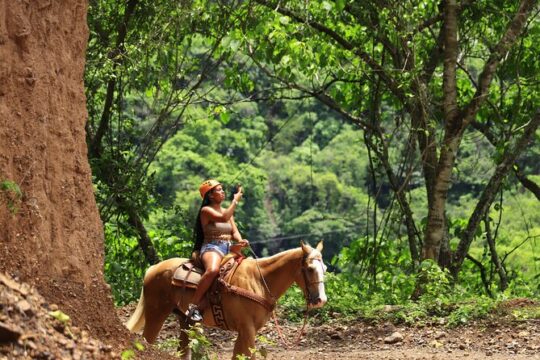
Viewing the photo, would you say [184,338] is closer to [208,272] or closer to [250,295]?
[208,272]

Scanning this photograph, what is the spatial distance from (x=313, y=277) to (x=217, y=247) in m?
0.95

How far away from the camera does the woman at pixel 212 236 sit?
9312 millimetres

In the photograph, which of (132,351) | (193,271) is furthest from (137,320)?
(132,351)

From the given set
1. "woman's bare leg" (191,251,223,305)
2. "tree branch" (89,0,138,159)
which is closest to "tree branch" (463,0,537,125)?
"tree branch" (89,0,138,159)

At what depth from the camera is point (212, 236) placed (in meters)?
9.47

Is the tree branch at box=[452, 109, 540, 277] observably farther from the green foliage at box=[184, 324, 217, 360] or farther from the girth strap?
the green foliage at box=[184, 324, 217, 360]

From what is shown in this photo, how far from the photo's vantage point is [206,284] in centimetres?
930

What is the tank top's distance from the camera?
9430mm

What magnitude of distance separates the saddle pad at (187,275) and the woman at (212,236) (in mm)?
123

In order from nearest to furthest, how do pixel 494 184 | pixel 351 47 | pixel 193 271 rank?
1. pixel 193 271
2. pixel 494 184
3. pixel 351 47

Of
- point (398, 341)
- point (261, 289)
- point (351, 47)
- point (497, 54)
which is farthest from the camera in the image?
point (351, 47)

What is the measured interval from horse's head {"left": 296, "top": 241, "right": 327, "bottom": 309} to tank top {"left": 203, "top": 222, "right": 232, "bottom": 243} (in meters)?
0.75

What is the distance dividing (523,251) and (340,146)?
33.6 m

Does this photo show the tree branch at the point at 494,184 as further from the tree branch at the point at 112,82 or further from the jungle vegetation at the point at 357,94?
the tree branch at the point at 112,82
